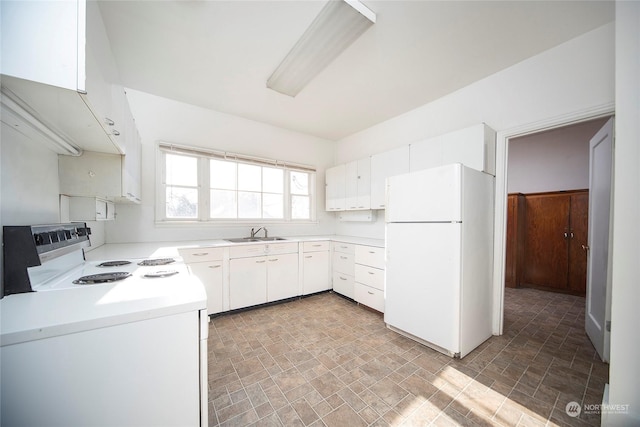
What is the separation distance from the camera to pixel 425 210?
2.19 metres

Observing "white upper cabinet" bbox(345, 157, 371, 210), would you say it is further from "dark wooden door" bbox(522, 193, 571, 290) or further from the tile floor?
"dark wooden door" bbox(522, 193, 571, 290)

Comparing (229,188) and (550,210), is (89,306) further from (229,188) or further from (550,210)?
(550,210)

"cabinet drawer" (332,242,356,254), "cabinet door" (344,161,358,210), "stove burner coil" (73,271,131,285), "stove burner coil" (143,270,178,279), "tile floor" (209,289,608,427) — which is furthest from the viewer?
"cabinet door" (344,161,358,210)

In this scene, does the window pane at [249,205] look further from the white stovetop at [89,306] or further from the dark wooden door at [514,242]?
the dark wooden door at [514,242]

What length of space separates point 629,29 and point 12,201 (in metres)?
3.37

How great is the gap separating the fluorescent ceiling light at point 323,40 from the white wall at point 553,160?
3.56 m

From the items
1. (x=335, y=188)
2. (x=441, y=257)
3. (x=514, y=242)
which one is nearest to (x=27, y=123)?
(x=441, y=257)

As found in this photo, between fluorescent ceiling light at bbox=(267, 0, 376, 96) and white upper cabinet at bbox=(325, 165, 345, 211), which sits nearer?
fluorescent ceiling light at bbox=(267, 0, 376, 96)

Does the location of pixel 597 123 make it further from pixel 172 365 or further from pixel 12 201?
pixel 12 201

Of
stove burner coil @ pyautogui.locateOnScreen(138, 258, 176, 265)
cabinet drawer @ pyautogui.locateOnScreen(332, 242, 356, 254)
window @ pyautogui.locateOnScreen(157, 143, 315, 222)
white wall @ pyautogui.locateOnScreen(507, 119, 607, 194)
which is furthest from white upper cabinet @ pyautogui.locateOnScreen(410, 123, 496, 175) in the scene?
stove burner coil @ pyautogui.locateOnScreen(138, 258, 176, 265)

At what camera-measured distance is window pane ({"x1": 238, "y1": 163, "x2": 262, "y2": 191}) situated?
360 centimetres

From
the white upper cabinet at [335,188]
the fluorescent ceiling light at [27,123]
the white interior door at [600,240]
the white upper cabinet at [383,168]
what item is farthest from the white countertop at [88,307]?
the white interior door at [600,240]

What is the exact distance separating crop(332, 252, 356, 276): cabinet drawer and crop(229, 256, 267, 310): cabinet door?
1.12 meters

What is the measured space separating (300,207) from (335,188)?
0.74m
